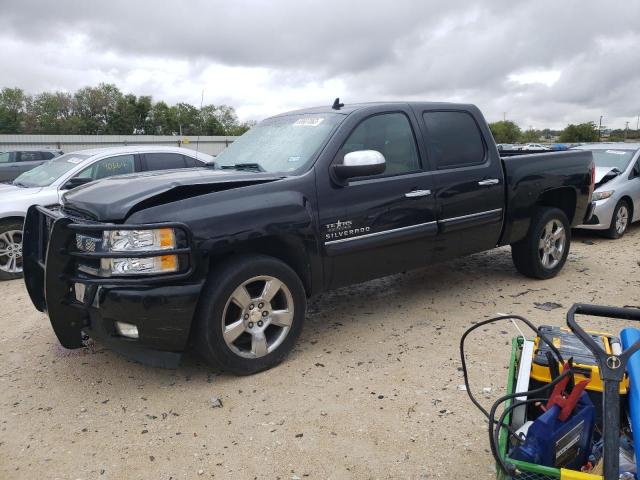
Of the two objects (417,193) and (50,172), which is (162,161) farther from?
(417,193)

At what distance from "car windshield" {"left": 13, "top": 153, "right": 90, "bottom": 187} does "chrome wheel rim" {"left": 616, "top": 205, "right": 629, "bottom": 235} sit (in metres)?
8.01

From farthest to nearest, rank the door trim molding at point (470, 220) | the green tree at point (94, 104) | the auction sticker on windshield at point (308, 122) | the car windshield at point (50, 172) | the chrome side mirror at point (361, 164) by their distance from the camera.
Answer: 1. the green tree at point (94, 104)
2. the car windshield at point (50, 172)
3. the door trim molding at point (470, 220)
4. the auction sticker on windshield at point (308, 122)
5. the chrome side mirror at point (361, 164)

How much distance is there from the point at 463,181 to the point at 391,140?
79cm

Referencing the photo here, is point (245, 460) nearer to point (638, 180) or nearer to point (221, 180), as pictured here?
point (221, 180)

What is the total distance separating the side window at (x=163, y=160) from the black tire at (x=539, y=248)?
16.0 ft

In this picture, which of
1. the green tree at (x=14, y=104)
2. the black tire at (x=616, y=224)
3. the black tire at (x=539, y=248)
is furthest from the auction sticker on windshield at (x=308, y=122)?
the green tree at (x=14, y=104)

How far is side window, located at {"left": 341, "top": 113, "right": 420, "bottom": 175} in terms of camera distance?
411 centimetres

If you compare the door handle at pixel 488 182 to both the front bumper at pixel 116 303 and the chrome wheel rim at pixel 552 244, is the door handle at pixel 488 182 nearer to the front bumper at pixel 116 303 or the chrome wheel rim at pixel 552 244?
the chrome wheel rim at pixel 552 244

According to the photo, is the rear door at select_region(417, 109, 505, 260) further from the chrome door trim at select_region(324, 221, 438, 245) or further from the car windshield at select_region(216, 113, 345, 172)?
the car windshield at select_region(216, 113, 345, 172)

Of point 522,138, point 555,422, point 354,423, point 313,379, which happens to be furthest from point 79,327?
point 522,138

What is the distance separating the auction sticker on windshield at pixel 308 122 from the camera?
420cm

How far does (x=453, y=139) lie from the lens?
4711 mm

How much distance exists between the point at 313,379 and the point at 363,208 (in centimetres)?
130

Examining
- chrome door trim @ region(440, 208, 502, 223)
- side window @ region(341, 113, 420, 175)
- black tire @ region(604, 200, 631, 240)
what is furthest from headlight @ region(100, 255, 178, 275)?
black tire @ region(604, 200, 631, 240)
